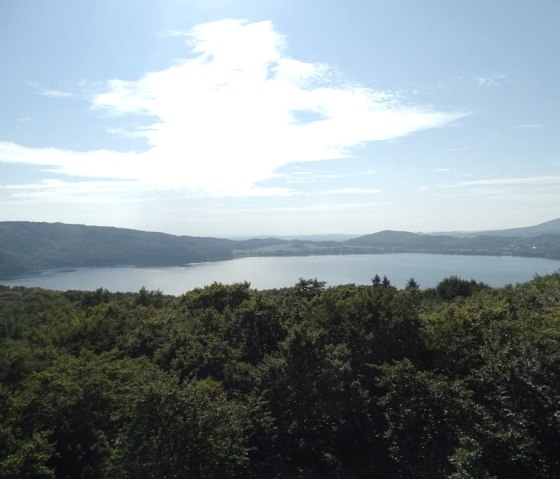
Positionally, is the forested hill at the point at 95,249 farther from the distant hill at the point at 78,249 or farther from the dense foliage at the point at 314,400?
the dense foliage at the point at 314,400

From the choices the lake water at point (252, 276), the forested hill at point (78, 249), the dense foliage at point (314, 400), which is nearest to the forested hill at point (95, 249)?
the forested hill at point (78, 249)

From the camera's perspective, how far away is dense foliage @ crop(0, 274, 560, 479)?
9469 mm

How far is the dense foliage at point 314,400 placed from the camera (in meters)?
9.47

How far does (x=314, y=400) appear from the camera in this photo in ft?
41.8

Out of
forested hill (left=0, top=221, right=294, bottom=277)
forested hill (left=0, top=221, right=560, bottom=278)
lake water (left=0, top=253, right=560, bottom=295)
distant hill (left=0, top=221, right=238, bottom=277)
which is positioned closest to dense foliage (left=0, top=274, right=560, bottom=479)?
lake water (left=0, top=253, right=560, bottom=295)

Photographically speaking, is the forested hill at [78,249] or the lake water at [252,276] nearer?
the lake water at [252,276]

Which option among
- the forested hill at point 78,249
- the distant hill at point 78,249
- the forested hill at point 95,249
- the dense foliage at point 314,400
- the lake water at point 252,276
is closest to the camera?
the dense foliage at point 314,400

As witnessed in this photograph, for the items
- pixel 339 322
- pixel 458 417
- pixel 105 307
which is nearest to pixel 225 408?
pixel 458 417

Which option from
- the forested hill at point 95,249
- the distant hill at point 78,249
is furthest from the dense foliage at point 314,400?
the forested hill at point 95,249

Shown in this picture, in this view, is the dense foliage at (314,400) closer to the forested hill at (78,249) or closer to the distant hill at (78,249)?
the distant hill at (78,249)

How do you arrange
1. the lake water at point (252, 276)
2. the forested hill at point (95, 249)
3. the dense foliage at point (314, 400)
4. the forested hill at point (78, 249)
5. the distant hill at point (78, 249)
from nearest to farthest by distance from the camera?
1. the dense foliage at point (314, 400)
2. the lake water at point (252, 276)
3. the forested hill at point (95, 249)
4. the distant hill at point (78, 249)
5. the forested hill at point (78, 249)

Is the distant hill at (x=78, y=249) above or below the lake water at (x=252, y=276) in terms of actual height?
above

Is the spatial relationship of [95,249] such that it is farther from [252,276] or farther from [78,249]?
[252,276]

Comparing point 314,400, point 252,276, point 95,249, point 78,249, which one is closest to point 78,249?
point 78,249
